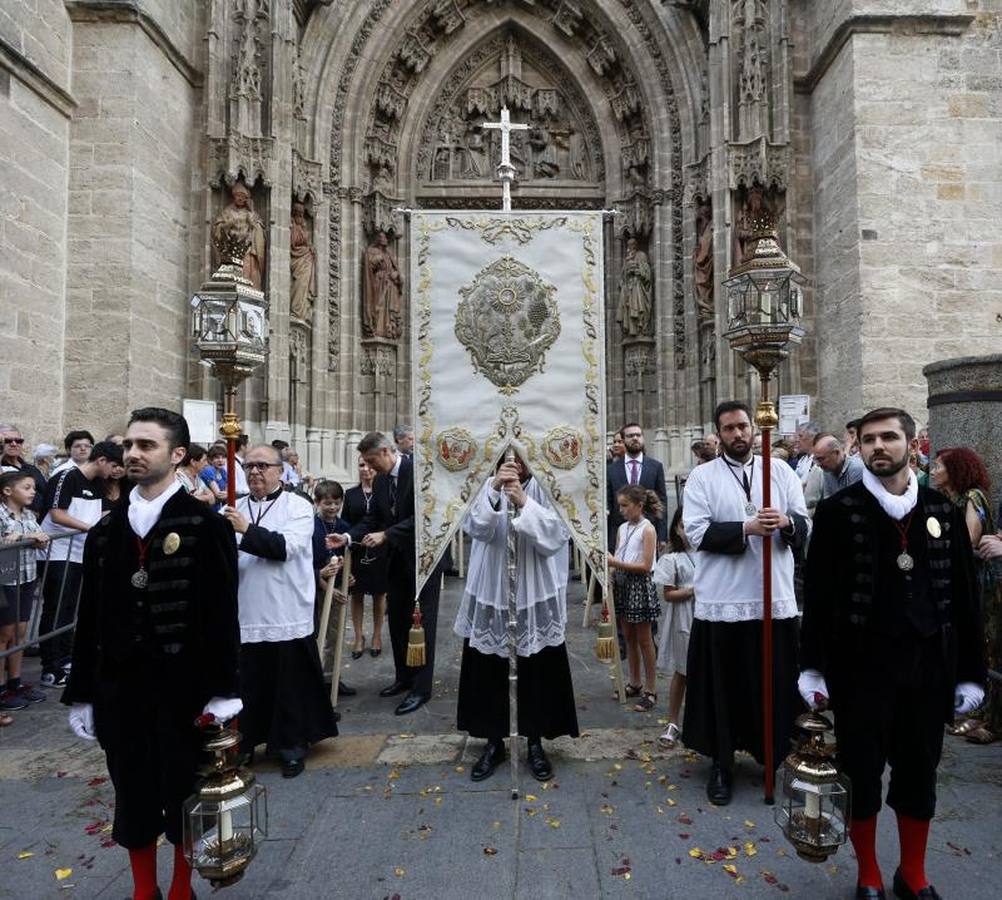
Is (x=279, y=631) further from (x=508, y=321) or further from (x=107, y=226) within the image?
(x=107, y=226)

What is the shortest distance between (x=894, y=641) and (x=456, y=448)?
2.24 meters

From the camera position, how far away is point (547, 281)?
3.94 m

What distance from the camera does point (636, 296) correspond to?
1374 cm

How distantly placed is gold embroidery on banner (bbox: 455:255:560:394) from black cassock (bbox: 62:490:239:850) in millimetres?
1805

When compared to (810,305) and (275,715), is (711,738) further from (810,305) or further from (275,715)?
(810,305)

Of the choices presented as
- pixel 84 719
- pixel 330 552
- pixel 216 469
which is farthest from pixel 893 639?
pixel 216 469

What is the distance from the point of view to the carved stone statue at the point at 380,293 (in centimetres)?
1377

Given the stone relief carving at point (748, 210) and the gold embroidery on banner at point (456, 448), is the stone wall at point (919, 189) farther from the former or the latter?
the gold embroidery on banner at point (456, 448)

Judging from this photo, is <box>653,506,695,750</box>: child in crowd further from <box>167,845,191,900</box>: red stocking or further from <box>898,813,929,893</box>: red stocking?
<box>167,845,191,900</box>: red stocking

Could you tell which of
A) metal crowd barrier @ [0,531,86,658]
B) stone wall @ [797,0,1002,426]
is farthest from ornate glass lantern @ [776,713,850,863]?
stone wall @ [797,0,1002,426]

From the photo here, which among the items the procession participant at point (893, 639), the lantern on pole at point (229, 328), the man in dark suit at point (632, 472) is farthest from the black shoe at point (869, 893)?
the man in dark suit at point (632, 472)

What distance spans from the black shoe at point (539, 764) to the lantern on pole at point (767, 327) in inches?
44.8

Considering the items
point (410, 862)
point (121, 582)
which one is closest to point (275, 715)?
point (410, 862)

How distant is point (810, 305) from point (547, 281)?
29.5 feet
